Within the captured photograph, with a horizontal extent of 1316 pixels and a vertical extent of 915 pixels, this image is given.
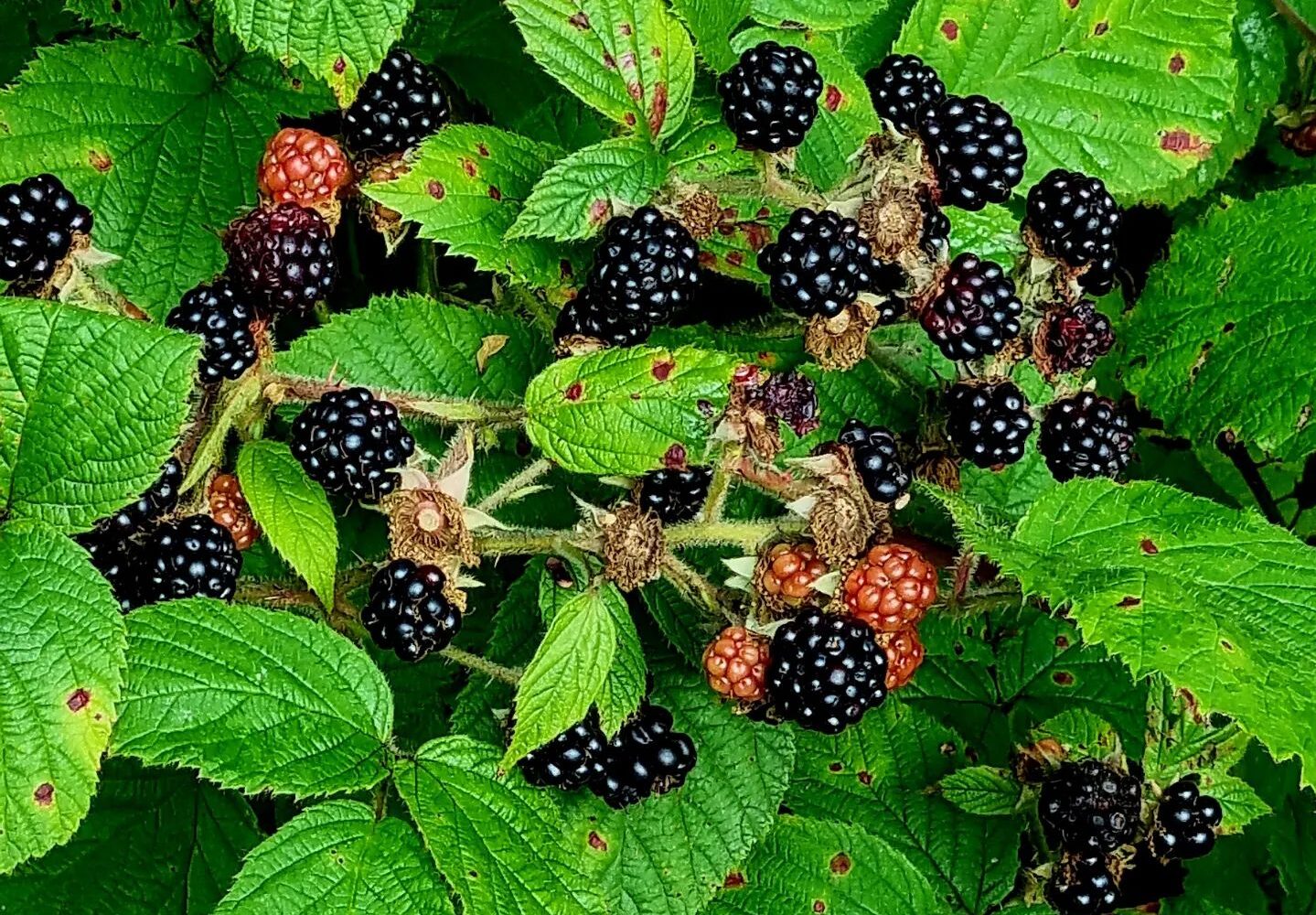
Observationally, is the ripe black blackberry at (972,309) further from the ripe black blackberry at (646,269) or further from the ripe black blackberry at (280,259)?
the ripe black blackberry at (280,259)

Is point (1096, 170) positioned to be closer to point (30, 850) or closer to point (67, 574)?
point (67, 574)

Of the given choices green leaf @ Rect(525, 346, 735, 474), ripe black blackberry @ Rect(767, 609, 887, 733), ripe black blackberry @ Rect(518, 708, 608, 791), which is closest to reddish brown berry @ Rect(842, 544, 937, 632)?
ripe black blackberry @ Rect(767, 609, 887, 733)

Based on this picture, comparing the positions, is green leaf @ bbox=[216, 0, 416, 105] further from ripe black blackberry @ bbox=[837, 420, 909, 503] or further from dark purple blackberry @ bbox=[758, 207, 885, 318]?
ripe black blackberry @ bbox=[837, 420, 909, 503]

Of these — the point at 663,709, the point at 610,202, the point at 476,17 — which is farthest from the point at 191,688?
the point at 476,17

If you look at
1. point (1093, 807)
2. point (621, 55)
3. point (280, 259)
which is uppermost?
point (621, 55)

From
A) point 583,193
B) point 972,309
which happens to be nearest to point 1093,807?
point 972,309

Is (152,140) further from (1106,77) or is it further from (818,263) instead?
(1106,77)
